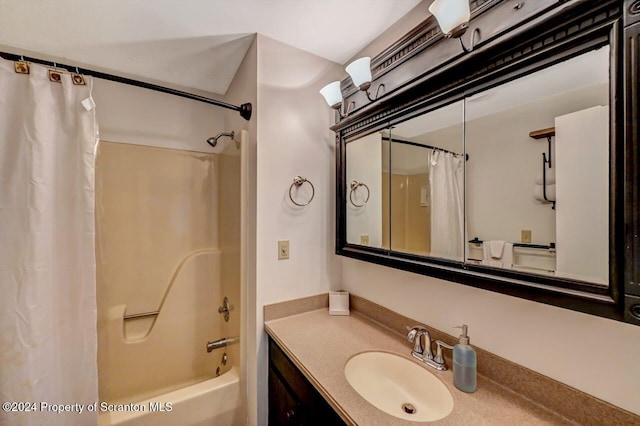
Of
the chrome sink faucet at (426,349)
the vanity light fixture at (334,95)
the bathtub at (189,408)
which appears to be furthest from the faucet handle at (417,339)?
the vanity light fixture at (334,95)

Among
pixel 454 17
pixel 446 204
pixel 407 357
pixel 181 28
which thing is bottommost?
pixel 407 357

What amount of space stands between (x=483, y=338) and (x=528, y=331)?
16 centimetres

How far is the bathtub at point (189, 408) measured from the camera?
1178 mm

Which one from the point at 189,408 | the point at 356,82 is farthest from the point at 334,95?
the point at 189,408

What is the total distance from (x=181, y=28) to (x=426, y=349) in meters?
1.95

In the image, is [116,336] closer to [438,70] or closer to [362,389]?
[362,389]

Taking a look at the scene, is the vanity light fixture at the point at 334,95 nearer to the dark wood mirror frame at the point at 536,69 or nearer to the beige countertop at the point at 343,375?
the dark wood mirror frame at the point at 536,69

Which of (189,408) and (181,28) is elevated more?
(181,28)

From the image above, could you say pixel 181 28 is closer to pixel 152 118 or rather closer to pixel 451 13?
pixel 152 118

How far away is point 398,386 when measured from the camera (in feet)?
3.33

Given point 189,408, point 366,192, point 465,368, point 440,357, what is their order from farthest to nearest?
point 366,192, point 189,408, point 440,357, point 465,368

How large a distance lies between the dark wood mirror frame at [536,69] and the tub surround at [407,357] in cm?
32

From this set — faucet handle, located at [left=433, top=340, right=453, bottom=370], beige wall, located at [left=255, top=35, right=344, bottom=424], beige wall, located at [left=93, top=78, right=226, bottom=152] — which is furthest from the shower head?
faucet handle, located at [left=433, top=340, right=453, bottom=370]

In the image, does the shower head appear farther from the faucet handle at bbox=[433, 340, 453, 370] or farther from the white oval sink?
the faucet handle at bbox=[433, 340, 453, 370]
